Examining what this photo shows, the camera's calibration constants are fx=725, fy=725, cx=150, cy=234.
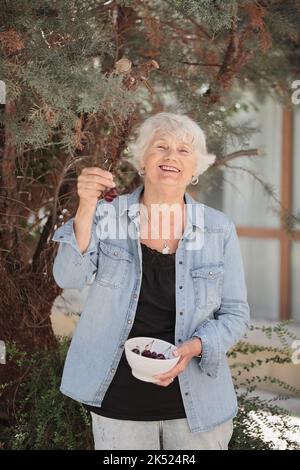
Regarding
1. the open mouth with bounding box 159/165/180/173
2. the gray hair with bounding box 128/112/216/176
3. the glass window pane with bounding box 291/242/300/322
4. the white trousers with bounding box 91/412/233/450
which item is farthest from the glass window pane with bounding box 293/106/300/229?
A: the white trousers with bounding box 91/412/233/450

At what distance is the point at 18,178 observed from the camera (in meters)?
3.04

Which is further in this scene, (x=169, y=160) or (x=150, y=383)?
(x=169, y=160)

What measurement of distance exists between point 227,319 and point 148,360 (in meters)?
0.32

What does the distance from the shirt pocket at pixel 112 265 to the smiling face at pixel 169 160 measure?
236 millimetres

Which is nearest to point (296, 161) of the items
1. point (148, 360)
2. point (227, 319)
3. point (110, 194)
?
point (227, 319)

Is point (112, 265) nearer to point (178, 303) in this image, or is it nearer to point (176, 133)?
point (178, 303)

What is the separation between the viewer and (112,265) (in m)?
2.11

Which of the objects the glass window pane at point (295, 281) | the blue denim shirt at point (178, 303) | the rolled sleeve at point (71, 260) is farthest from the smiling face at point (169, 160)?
the glass window pane at point (295, 281)

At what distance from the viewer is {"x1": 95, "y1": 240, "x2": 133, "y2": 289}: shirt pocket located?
2.10 m

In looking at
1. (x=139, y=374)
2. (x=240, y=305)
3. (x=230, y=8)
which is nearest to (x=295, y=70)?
(x=230, y=8)

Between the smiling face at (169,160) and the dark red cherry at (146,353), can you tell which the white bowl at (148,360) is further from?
the smiling face at (169,160)

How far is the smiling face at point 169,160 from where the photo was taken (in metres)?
2.13

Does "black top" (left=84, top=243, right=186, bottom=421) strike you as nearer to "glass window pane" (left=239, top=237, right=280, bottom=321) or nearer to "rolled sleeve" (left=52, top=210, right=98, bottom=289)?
"rolled sleeve" (left=52, top=210, right=98, bottom=289)

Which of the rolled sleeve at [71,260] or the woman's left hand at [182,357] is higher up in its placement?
the rolled sleeve at [71,260]
